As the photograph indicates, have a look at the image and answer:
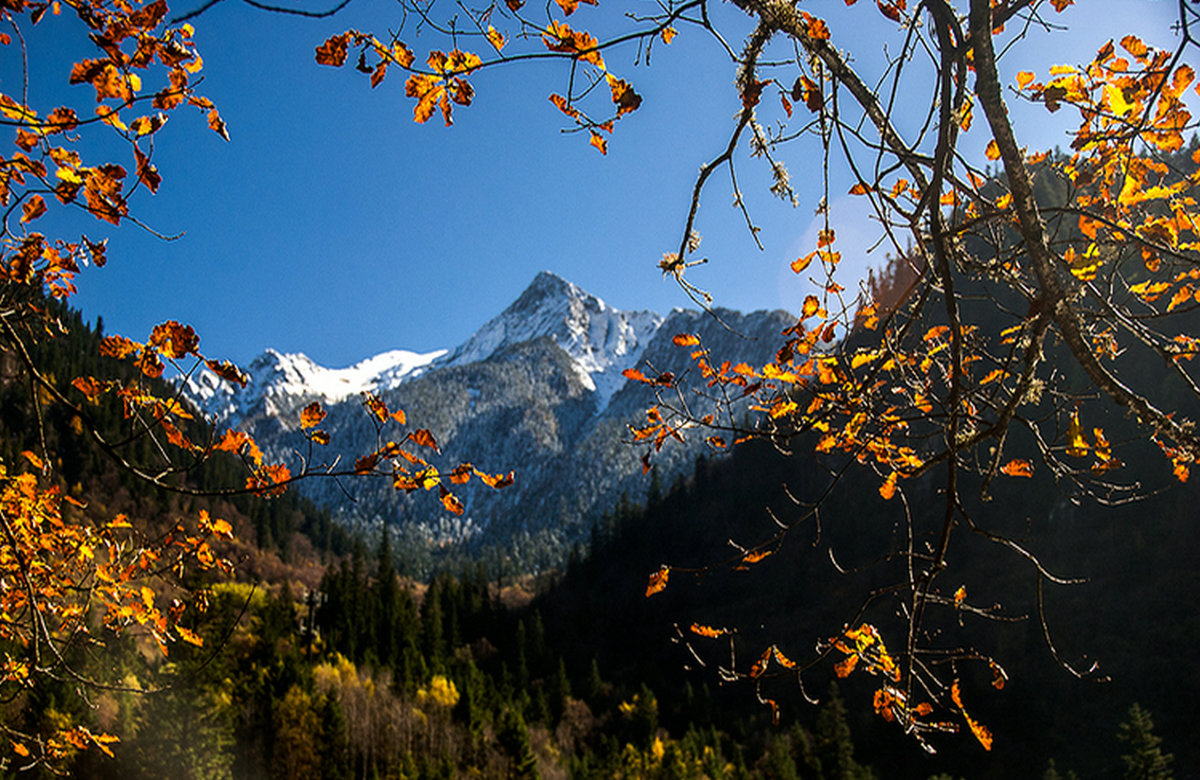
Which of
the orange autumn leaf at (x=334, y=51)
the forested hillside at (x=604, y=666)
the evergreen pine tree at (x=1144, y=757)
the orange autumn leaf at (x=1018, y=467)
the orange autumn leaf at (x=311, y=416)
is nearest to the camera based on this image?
the orange autumn leaf at (x=334, y=51)

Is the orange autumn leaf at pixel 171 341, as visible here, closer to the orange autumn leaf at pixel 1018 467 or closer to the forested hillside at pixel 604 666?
the forested hillside at pixel 604 666

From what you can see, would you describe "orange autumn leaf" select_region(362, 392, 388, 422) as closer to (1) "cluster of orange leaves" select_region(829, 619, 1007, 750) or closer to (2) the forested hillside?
(2) the forested hillside

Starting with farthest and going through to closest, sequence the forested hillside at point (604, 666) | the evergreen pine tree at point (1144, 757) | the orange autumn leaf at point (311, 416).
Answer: the forested hillside at point (604, 666) < the evergreen pine tree at point (1144, 757) < the orange autumn leaf at point (311, 416)

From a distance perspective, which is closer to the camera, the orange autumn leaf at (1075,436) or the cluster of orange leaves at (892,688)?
the orange autumn leaf at (1075,436)

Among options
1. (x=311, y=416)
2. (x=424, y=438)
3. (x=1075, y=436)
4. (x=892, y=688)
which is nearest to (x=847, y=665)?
(x=892, y=688)

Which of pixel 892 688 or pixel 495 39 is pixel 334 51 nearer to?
pixel 495 39

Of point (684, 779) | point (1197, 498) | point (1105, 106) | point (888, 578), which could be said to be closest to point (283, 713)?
point (684, 779)

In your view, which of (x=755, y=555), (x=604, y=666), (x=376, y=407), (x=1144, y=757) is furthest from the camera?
(x=604, y=666)

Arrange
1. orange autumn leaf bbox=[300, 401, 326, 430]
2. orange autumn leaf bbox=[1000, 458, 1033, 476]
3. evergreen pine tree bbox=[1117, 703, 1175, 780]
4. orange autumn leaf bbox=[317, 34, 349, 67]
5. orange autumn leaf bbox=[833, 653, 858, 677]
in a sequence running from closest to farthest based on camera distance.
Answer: orange autumn leaf bbox=[317, 34, 349, 67] → orange autumn leaf bbox=[300, 401, 326, 430] → orange autumn leaf bbox=[833, 653, 858, 677] → orange autumn leaf bbox=[1000, 458, 1033, 476] → evergreen pine tree bbox=[1117, 703, 1175, 780]

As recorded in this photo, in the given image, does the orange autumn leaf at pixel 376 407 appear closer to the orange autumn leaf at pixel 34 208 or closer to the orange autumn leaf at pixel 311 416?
the orange autumn leaf at pixel 311 416

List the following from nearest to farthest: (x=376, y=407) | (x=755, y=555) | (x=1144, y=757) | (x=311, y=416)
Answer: (x=311, y=416), (x=376, y=407), (x=755, y=555), (x=1144, y=757)

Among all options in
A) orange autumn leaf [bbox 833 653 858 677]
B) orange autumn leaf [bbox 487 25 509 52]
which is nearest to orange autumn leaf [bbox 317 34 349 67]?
orange autumn leaf [bbox 487 25 509 52]

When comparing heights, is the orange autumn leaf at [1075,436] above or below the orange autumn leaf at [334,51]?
below

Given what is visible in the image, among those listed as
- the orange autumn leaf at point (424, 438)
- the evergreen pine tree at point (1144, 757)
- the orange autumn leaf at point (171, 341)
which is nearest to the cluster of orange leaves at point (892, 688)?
the orange autumn leaf at point (424, 438)
